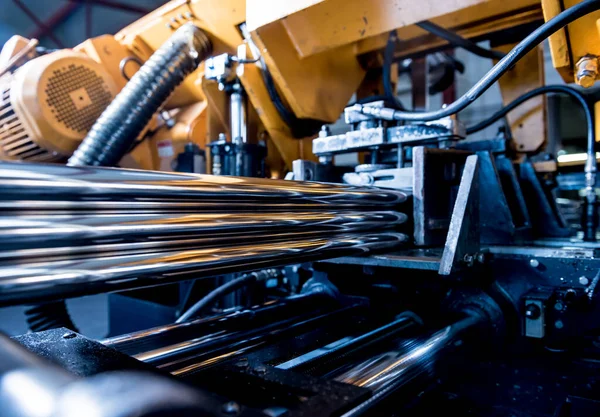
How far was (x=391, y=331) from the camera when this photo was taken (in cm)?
93

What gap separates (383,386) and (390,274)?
49 cm

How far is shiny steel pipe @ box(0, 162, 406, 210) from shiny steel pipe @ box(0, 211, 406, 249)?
0.07 feet

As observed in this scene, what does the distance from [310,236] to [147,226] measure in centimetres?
34

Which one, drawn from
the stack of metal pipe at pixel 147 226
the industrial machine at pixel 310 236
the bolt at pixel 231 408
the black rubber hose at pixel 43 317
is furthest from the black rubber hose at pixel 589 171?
the black rubber hose at pixel 43 317

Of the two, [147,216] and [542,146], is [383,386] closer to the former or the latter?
[147,216]

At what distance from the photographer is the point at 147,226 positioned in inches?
24.9

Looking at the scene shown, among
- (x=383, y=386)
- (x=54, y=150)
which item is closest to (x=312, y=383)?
(x=383, y=386)

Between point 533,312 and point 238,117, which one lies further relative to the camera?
point 238,117

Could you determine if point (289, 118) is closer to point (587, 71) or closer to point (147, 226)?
point (587, 71)

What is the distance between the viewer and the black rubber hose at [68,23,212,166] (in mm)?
1920

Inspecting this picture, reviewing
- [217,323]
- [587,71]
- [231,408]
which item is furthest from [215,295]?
[587,71]

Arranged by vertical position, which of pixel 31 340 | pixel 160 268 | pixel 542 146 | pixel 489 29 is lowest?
pixel 31 340

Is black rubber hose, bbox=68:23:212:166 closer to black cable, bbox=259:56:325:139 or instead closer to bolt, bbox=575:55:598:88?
black cable, bbox=259:56:325:139

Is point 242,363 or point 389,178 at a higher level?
point 389,178
